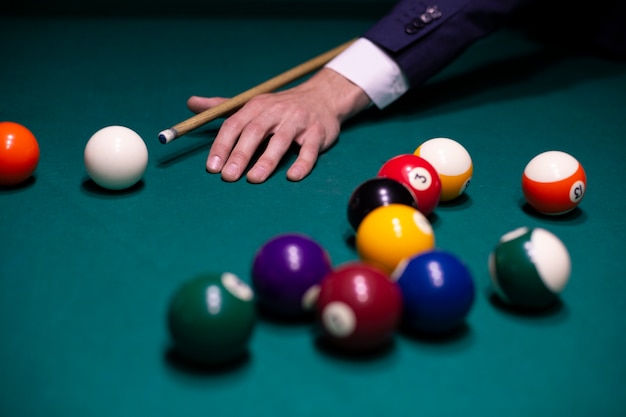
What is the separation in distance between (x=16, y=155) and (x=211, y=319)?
1202 millimetres

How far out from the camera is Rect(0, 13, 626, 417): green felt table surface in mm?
1656

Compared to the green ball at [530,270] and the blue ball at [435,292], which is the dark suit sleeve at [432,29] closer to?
the green ball at [530,270]

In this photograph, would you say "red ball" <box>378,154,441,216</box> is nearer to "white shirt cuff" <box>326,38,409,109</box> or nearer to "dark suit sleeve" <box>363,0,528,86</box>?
"white shirt cuff" <box>326,38,409,109</box>

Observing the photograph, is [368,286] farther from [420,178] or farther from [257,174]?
[257,174]

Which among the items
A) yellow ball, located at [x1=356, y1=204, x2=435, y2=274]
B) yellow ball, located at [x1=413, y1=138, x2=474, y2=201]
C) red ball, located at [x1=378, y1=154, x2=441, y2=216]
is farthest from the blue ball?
A: yellow ball, located at [x1=413, y1=138, x2=474, y2=201]

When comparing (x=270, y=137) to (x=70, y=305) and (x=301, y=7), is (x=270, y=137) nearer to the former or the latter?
(x=70, y=305)

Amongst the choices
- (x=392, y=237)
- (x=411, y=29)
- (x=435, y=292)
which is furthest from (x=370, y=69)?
(x=435, y=292)

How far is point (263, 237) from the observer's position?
2277 millimetres

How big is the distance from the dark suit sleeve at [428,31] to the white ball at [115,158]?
124cm

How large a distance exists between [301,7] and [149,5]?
1011 mm

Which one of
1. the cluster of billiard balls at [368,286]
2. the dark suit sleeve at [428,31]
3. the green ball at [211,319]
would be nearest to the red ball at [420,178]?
the cluster of billiard balls at [368,286]

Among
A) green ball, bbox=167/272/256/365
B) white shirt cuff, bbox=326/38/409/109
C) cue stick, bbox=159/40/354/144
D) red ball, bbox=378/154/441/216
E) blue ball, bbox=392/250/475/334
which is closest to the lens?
green ball, bbox=167/272/256/365

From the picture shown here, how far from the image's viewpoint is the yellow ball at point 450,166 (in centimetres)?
249

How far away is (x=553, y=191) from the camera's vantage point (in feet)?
7.95
